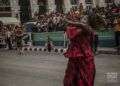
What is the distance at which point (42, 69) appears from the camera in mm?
10305

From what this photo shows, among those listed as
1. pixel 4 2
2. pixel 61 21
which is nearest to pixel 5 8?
pixel 4 2

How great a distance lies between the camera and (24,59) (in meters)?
12.8

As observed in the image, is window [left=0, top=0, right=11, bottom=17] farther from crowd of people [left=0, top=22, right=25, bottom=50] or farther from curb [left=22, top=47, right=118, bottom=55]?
curb [left=22, top=47, right=118, bottom=55]

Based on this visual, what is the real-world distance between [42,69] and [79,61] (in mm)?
4583

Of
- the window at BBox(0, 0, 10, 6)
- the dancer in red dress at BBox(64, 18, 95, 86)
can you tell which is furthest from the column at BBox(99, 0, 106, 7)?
the dancer in red dress at BBox(64, 18, 95, 86)

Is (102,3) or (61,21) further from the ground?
(102,3)

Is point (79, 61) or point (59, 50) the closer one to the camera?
point (79, 61)

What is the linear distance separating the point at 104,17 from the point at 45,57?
303 centimetres

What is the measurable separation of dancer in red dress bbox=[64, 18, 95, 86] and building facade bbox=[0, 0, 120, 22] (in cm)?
318

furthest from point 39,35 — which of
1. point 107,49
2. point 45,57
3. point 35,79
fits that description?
point 35,79

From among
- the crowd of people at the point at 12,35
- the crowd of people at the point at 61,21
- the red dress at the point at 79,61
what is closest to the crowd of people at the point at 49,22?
the crowd of people at the point at 61,21

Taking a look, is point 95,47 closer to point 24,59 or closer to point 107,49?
point 107,49

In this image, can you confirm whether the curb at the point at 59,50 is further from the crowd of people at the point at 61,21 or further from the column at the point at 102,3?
the column at the point at 102,3

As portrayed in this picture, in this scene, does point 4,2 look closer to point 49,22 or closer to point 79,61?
point 49,22
